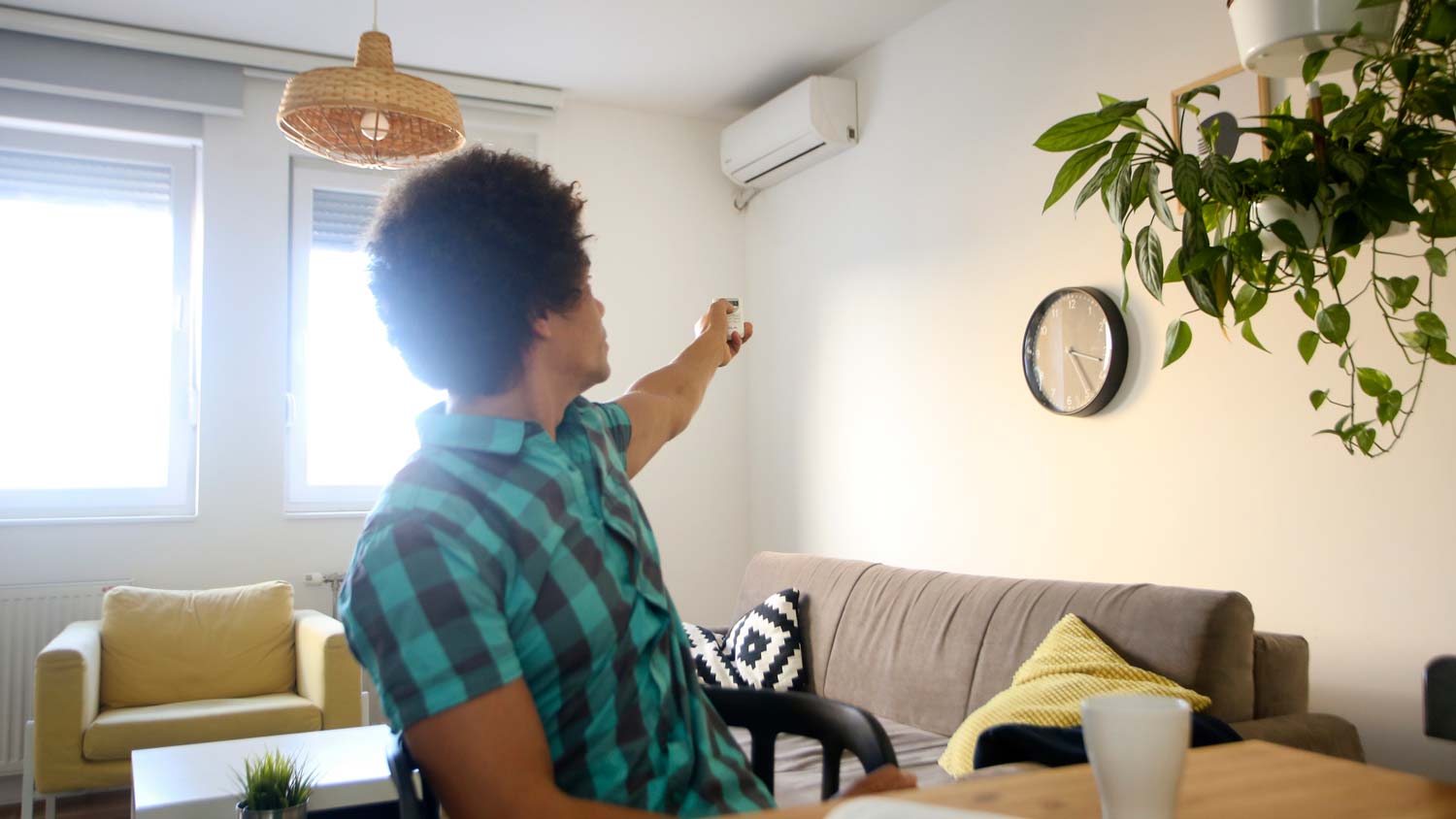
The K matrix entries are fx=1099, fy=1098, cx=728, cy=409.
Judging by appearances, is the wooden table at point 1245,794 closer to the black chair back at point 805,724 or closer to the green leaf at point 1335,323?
the black chair back at point 805,724

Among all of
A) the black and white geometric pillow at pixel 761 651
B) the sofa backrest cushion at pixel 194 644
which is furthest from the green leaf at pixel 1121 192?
the sofa backrest cushion at pixel 194 644

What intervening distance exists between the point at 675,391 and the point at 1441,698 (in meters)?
1.00

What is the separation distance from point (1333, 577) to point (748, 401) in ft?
9.36

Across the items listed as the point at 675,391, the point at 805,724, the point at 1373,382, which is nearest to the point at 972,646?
the point at 675,391

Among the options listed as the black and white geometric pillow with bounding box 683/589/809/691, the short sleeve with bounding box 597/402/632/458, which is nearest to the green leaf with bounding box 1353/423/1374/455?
the short sleeve with bounding box 597/402/632/458

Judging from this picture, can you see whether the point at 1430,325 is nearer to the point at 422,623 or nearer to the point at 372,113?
the point at 422,623

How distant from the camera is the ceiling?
3695 millimetres

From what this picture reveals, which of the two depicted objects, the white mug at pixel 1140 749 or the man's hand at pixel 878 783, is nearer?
the white mug at pixel 1140 749

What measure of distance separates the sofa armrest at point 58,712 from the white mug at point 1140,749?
10.7 feet

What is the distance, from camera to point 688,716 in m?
1.11

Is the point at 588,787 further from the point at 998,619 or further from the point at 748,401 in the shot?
the point at 748,401

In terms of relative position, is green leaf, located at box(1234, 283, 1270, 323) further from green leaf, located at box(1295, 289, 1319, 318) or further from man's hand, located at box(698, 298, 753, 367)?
man's hand, located at box(698, 298, 753, 367)

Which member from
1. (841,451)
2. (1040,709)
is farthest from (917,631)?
Result: (841,451)

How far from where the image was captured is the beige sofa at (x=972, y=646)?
2096 millimetres
